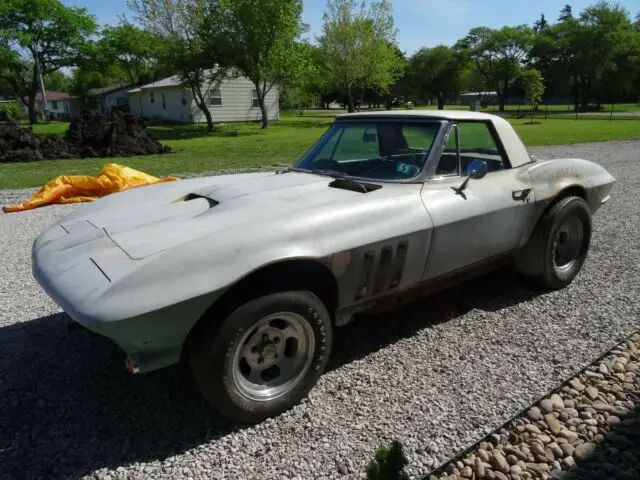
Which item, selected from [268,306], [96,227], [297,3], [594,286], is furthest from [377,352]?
[297,3]

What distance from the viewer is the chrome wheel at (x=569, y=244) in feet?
13.6

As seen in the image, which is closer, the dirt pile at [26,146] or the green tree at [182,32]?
the dirt pile at [26,146]

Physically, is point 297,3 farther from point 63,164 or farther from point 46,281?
point 46,281

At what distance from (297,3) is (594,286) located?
26.6m

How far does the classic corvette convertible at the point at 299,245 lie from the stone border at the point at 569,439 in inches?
36.2

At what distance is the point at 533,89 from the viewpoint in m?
39.6

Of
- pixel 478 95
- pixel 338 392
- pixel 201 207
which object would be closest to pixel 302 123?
pixel 201 207

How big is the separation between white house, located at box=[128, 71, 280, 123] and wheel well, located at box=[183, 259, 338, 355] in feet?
105

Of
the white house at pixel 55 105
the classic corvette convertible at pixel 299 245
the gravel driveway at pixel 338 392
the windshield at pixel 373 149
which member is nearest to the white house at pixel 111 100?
the white house at pixel 55 105

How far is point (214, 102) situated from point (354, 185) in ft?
113

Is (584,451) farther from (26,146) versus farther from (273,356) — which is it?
(26,146)

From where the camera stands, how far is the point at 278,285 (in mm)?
2447

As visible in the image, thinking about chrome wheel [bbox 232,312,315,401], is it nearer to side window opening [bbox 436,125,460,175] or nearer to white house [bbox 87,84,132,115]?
side window opening [bbox 436,125,460,175]

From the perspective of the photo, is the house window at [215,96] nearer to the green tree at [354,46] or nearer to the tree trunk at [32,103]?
the green tree at [354,46]
